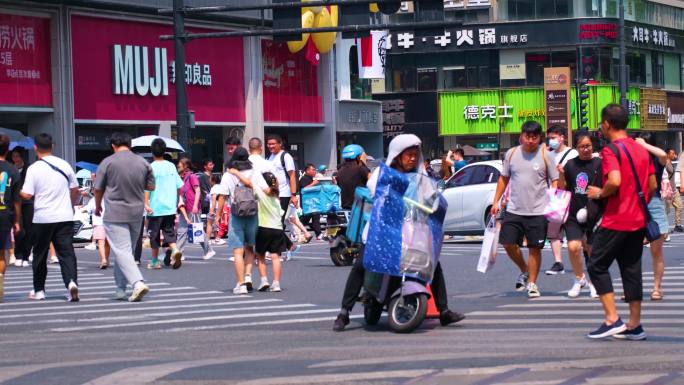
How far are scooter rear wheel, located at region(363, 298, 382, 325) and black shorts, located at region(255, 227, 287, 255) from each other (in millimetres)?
4174

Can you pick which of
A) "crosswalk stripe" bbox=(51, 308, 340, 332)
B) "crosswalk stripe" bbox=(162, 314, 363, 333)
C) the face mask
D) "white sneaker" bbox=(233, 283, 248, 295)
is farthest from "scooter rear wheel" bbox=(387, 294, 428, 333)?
"white sneaker" bbox=(233, 283, 248, 295)

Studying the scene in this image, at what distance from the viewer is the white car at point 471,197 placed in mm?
26266

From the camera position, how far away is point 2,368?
31.7 ft

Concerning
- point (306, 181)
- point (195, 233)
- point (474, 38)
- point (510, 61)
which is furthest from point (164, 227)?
point (510, 61)

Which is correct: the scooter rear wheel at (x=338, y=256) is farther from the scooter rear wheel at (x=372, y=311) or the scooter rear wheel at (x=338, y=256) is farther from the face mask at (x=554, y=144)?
the scooter rear wheel at (x=372, y=311)

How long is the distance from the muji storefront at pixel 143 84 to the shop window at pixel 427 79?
2490 centimetres

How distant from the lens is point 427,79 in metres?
69.4

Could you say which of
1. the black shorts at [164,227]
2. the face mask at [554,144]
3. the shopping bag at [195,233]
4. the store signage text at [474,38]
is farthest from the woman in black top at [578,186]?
the store signage text at [474,38]

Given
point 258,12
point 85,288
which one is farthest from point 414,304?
point 258,12

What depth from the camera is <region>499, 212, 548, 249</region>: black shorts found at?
46.9ft

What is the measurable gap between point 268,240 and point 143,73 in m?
25.0

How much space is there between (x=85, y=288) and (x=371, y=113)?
37.1 metres

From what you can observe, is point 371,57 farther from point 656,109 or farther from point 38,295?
point 38,295

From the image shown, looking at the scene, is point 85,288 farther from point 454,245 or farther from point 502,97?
point 502,97
